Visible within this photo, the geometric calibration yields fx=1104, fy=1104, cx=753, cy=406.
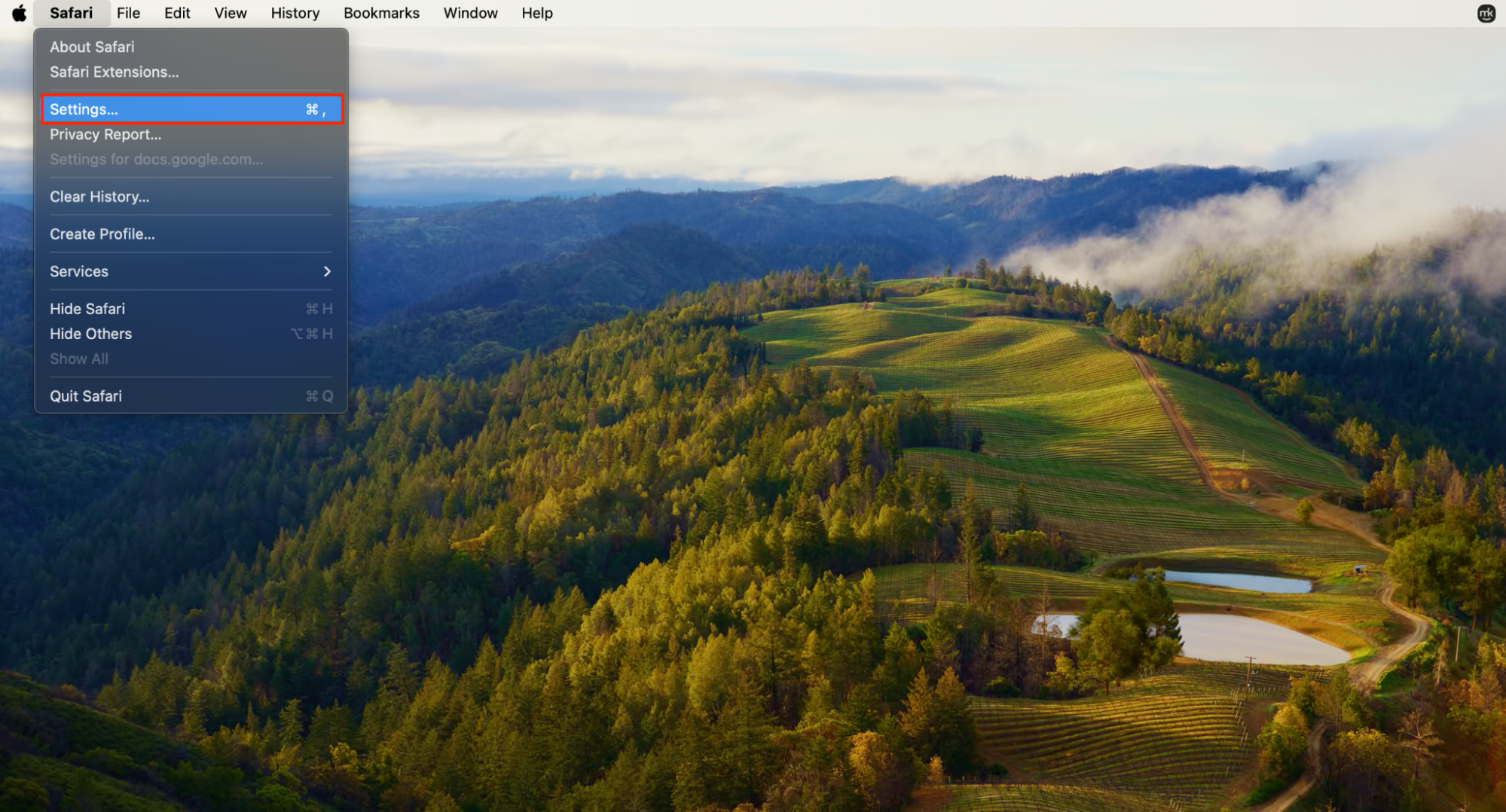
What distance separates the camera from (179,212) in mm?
47906

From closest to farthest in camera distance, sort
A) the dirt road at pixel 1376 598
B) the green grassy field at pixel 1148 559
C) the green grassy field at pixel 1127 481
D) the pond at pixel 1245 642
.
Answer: the dirt road at pixel 1376 598
the green grassy field at pixel 1148 559
the pond at pixel 1245 642
the green grassy field at pixel 1127 481

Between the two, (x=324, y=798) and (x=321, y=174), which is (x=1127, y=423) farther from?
(x=321, y=174)

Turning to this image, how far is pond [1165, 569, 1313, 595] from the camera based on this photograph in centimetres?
10488

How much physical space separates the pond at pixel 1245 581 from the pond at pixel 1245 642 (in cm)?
1449

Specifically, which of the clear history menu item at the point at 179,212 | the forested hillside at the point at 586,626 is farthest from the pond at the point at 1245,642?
the clear history menu item at the point at 179,212

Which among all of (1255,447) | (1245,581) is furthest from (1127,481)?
(1245,581)

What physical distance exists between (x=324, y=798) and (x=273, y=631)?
58774 millimetres

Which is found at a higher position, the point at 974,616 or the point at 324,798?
the point at 974,616

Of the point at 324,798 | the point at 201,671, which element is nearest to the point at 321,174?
the point at 324,798

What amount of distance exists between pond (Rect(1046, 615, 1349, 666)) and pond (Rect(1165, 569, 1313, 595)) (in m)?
14.5

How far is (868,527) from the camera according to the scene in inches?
4227

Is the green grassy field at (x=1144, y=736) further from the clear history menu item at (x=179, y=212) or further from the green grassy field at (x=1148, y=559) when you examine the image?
the clear history menu item at (x=179, y=212)

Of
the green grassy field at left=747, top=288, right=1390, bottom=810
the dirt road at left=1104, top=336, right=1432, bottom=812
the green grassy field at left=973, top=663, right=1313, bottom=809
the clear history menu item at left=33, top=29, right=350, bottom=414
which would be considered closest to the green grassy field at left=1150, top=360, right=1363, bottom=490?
the green grassy field at left=747, top=288, right=1390, bottom=810

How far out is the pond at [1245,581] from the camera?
105 meters
